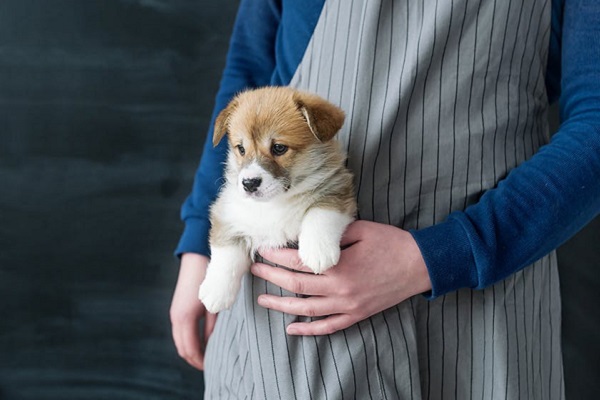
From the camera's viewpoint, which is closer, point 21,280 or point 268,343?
point 268,343

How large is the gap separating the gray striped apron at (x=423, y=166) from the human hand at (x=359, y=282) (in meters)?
0.03

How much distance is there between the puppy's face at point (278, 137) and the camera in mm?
749

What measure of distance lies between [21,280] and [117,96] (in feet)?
1.86

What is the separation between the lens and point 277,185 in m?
0.76

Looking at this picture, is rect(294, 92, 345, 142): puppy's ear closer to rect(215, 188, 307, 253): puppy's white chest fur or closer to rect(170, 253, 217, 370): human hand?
rect(215, 188, 307, 253): puppy's white chest fur

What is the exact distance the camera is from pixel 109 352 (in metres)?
1.51

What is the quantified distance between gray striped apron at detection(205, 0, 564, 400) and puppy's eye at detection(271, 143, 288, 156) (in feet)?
0.33

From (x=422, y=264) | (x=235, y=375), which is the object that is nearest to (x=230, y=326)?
(x=235, y=375)

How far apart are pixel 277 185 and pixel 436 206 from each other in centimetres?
25

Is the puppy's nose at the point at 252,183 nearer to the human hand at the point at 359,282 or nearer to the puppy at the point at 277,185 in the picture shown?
the puppy at the point at 277,185

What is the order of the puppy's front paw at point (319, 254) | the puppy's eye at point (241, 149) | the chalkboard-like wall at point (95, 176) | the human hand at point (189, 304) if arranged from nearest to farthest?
the puppy's front paw at point (319, 254) < the puppy's eye at point (241, 149) < the human hand at point (189, 304) < the chalkboard-like wall at point (95, 176)

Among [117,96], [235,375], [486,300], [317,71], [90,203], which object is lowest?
[235,375]

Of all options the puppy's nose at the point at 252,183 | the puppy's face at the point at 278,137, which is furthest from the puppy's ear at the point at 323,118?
the puppy's nose at the point at 252,183

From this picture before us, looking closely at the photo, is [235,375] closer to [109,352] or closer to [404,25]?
[404,25]
